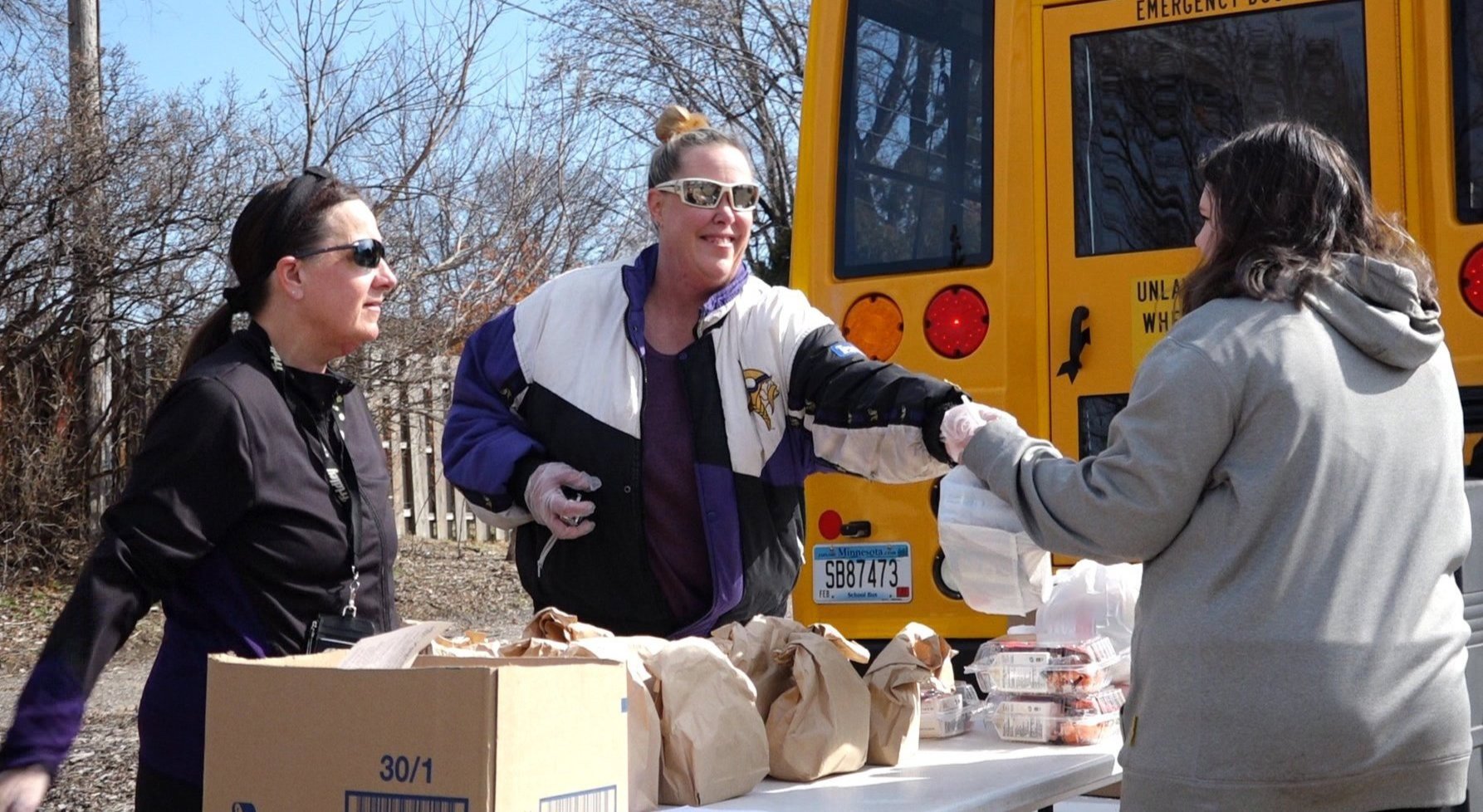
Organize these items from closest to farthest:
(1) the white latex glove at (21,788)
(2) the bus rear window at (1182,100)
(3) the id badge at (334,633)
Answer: (1) the white latex glove at (21,788)
(3) the id badge at (334,633)
(2) the bus rear window at (1182,100)

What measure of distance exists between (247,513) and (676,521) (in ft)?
3.04

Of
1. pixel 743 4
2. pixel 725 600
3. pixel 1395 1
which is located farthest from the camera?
pixel 743 4

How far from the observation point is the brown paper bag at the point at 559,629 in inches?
97.5

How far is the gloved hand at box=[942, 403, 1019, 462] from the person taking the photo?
2670mm

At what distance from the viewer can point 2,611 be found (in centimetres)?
958

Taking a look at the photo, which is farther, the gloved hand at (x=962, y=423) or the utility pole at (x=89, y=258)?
the utility pole at (x=89, y=258)

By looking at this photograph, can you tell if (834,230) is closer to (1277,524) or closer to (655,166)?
(655,166)

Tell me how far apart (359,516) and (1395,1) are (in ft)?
9.88

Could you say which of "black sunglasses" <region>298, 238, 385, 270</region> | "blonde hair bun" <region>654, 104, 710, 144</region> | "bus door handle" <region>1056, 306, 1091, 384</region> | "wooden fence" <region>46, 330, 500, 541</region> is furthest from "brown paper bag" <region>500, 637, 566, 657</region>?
"wooden fence" <region>46, 330, 500, 541</region>

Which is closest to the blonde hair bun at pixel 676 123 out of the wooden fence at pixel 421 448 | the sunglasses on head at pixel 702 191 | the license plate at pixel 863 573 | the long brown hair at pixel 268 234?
the sunglasses on head at pixel 702 191

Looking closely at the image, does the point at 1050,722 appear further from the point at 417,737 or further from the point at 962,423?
the point at 417,737

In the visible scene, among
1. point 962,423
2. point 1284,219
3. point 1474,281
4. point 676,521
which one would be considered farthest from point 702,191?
point 1474,281

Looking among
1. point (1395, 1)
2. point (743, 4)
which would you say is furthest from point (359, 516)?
point (743, 4)

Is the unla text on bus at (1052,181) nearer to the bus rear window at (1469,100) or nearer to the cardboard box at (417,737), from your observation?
the bus rear window at (1469,100)
